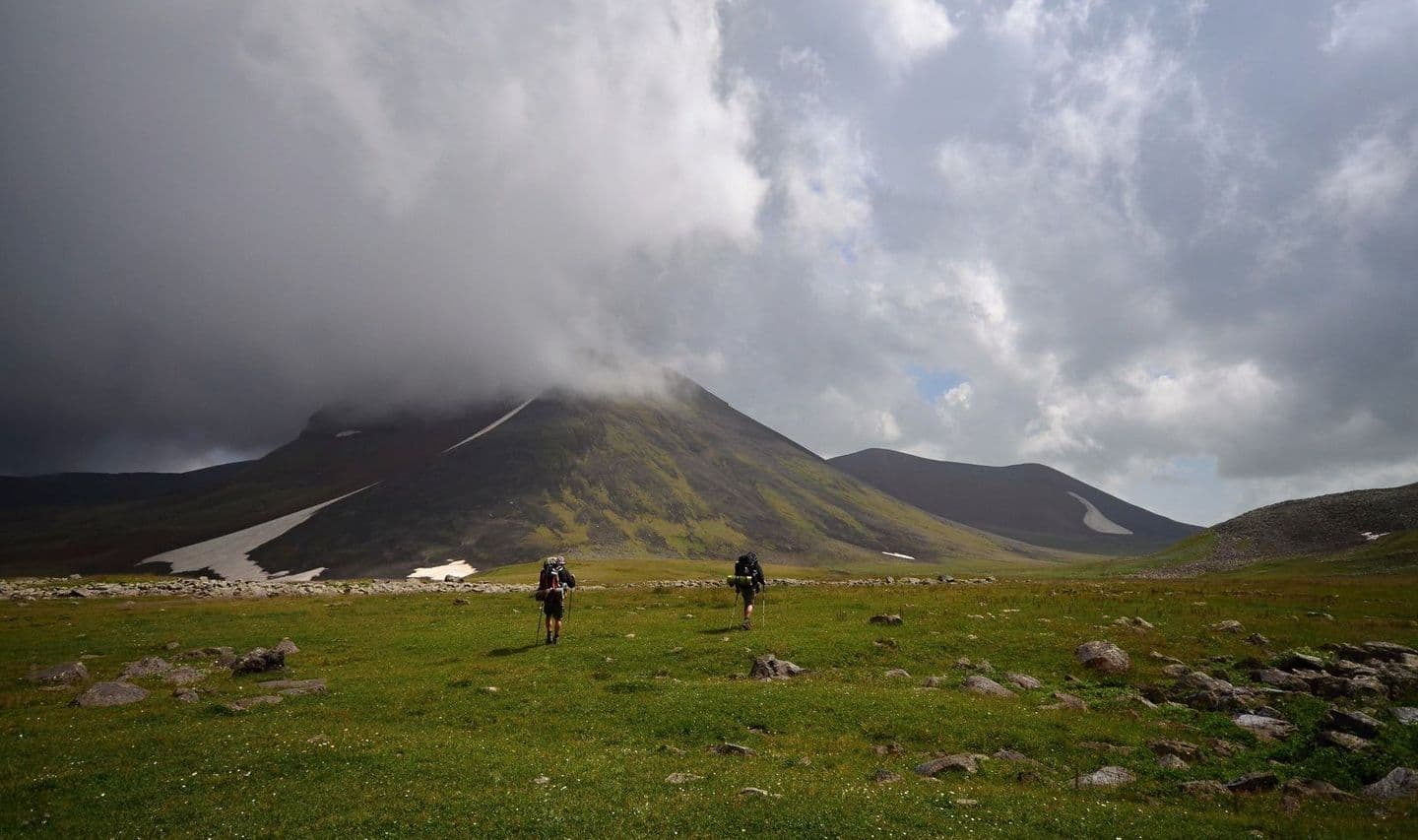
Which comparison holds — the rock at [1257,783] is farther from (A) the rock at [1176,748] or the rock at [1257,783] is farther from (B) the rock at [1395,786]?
(A) the rock at [1176,748]

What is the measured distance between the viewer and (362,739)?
19.6 metres

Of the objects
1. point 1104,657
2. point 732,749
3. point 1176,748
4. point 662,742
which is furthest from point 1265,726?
point 662,742

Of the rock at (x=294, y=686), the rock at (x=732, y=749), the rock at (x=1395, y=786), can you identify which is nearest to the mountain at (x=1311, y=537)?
the rock at (x=1395, y=786)

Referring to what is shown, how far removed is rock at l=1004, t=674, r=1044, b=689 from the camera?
2594cm

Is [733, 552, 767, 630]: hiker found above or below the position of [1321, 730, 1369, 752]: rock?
above

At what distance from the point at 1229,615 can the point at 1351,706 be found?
22502 millimetres

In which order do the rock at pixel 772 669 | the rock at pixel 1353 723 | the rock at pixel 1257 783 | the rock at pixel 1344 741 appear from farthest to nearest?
1. the rock at pixel 772 669
2. the rock at pixel 1353 723
3. the rock at pixel 1344 741
4. the rock at pixel 1257 783

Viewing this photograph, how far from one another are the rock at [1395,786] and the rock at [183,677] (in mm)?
40005

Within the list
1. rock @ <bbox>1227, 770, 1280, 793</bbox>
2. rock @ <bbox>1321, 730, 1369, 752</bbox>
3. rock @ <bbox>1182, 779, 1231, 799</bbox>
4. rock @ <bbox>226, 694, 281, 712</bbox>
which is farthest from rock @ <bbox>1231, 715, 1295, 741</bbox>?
rock @ <bbox>226, 694, 281, 712</bbox>

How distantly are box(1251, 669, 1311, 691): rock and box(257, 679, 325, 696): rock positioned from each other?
37.2 metres

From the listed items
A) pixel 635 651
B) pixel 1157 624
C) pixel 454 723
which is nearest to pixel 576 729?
pixel 454 723

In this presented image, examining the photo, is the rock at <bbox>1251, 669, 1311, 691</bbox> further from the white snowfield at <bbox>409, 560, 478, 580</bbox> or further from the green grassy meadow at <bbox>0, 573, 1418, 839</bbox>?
the white snowfield at <bbox>409, 560, 478, 580</bbox>

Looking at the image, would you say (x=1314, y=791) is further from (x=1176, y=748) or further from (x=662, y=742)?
(x=662, y=742)

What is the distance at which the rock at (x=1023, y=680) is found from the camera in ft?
85.1
